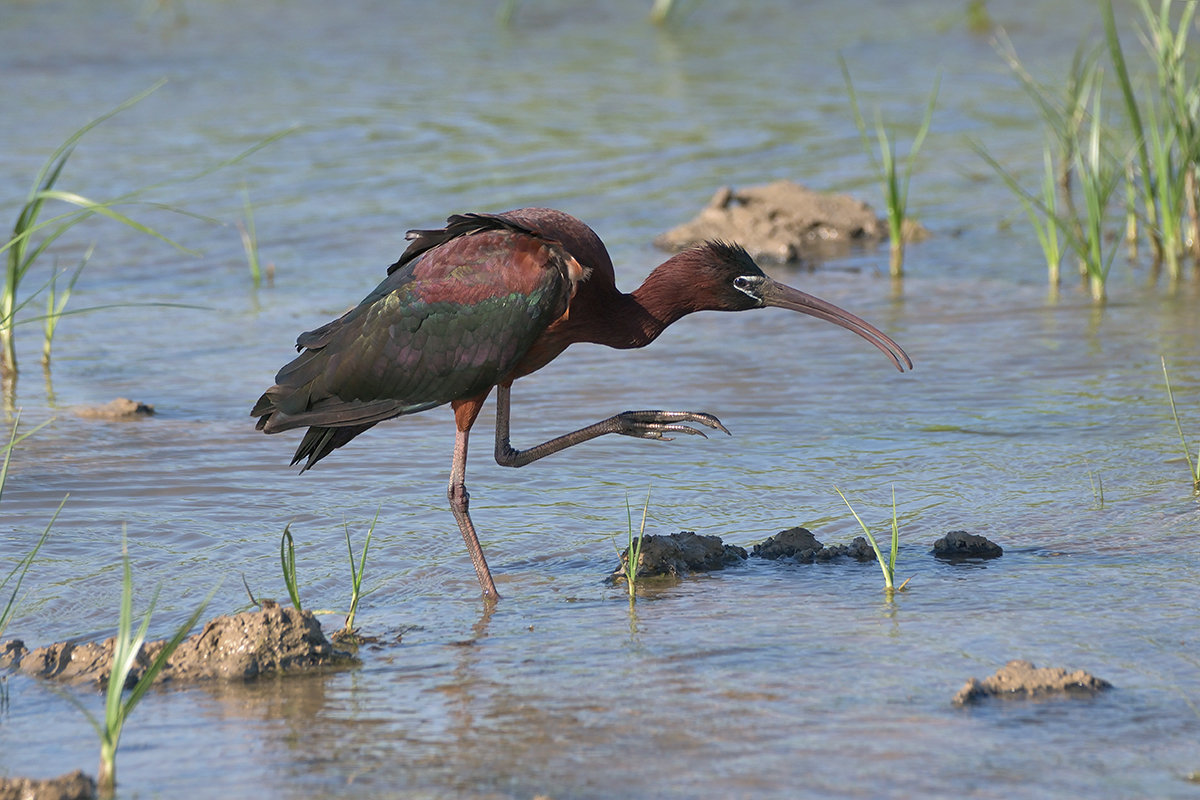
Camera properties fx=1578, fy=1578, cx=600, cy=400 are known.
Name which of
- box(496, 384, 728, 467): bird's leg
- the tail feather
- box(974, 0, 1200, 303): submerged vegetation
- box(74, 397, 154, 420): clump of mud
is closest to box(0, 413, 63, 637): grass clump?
the tail feather

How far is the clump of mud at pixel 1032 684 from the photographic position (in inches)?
153

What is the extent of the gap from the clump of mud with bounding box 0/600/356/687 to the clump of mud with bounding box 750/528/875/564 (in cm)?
162

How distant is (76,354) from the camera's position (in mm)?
8469

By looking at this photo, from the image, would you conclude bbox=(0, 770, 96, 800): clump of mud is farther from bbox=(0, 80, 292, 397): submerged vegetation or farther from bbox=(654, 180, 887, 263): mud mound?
bbox=(654, 180, 887, 263): mud mound

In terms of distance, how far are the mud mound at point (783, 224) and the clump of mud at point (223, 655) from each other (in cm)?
616

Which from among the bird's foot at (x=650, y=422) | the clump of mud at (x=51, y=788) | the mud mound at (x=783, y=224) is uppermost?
the mud mound at (x=783, y=224)

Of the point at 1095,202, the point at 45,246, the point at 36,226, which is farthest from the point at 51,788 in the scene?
the point at 1095,202

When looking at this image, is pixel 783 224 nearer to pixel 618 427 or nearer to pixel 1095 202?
pixel 1095 202

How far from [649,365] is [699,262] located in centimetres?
266

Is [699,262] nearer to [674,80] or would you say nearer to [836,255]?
[836,255]

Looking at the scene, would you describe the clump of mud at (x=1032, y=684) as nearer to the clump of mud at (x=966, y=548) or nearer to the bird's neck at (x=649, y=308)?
the clump of mud at (x=966, y=548)

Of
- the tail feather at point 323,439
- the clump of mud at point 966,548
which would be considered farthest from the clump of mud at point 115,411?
the clump of mud at point 966,548

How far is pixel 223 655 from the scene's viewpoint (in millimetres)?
4273

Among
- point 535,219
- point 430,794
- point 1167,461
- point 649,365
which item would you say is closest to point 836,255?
point 649,365
